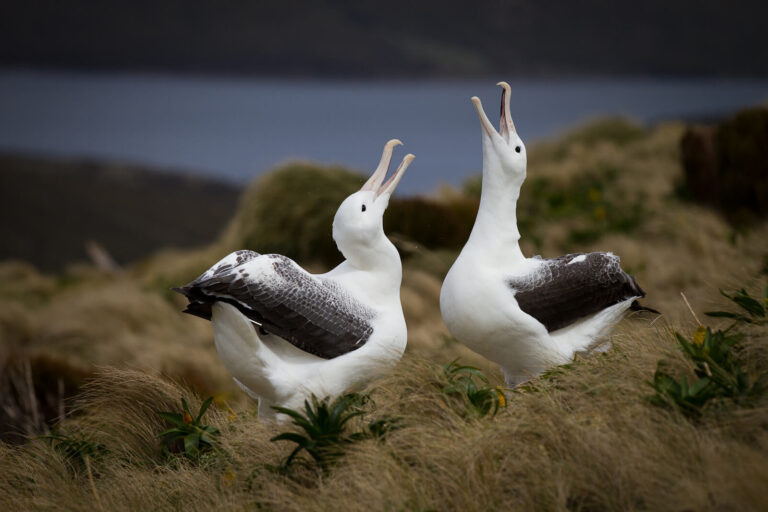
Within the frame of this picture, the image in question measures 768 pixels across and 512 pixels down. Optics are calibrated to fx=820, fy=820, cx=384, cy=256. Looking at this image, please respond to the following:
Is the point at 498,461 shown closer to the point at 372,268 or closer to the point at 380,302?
the point at 380,302

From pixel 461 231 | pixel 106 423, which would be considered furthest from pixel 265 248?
pixel 106 423

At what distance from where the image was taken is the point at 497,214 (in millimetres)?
4172

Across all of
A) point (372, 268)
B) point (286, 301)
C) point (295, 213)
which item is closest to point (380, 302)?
point (372, 268)

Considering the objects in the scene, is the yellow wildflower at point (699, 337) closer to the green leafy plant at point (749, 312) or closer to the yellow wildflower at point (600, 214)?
the green leafy plant at point (749, 312)

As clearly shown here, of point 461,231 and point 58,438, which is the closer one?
point 58,438

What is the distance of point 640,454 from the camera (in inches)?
125

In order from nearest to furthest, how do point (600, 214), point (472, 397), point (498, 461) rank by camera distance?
point (498, 461) < point (472, 397) < point (600, 214)

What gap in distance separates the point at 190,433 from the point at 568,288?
2.04 metres

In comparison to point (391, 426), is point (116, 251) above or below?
below

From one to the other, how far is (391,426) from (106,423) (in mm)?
1804

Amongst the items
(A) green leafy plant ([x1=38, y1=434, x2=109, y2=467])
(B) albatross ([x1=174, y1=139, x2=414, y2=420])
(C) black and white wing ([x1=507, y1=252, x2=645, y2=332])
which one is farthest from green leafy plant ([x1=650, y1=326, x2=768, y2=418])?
(A) green leafy plant ([x1=38, y1=434, x2=109, y2=467])

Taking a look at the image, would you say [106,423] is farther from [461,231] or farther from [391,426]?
[461,231]

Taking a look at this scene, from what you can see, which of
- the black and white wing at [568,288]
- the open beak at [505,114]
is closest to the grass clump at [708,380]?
the black and white wing at [568,288]

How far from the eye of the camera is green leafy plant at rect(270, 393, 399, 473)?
356 cm
